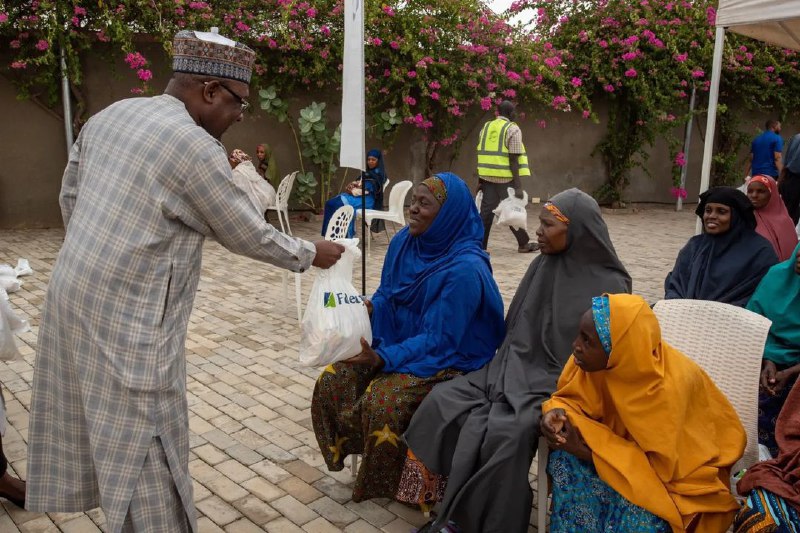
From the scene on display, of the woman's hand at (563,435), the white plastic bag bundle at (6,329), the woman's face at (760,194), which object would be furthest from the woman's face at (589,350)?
the woman's face at (760,194)

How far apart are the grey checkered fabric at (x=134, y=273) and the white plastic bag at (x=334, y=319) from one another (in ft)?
2.37

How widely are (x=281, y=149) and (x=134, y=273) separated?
9652 millimetres

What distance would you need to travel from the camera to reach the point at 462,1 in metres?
11.3

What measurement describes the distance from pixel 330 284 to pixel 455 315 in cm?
63

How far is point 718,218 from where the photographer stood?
4188mm

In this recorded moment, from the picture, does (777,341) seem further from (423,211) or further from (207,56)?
(207,56)

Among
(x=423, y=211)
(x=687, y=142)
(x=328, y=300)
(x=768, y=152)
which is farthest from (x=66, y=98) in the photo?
(x=687, y=142)

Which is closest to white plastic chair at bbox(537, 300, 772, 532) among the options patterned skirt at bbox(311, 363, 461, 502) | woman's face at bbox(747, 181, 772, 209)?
patterned skirt at bbox(311, 363, 461, 502)

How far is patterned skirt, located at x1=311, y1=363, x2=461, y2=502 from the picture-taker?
10.2 feet

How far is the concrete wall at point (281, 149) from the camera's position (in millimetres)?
9906

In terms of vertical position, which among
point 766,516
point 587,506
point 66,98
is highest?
point 66,98

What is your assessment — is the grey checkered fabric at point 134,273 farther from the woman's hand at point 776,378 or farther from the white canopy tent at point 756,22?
the white canopy tent at point 756,22

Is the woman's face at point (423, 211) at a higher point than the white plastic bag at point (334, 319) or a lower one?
higher

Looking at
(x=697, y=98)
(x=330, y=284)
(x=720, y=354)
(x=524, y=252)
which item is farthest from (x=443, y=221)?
(x=697, y=98)
